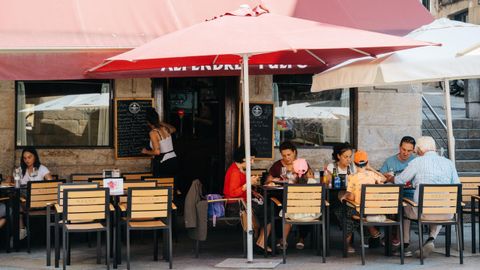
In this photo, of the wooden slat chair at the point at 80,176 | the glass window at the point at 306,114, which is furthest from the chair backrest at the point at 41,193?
the glass window at the point at 306,114

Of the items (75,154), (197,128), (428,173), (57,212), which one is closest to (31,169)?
(75,154)

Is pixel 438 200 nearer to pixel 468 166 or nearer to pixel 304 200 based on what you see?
pixel 304 200

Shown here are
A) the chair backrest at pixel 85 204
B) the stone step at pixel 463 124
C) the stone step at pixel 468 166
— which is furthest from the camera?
the stone step at pixel 463 124

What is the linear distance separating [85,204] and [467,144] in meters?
7.86

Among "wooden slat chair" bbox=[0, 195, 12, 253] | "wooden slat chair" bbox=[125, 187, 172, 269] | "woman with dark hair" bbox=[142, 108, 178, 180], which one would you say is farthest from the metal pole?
"wooden slat chair" bbox=[0, 195, 12, 253]

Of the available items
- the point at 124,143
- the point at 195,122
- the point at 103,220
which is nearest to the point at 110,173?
the point at 103,220

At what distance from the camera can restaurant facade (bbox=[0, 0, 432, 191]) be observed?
973 cm

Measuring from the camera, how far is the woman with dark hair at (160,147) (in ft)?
37.1

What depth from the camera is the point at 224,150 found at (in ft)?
40.7

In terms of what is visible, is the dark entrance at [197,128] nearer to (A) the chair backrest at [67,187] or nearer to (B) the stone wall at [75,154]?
(B) the stone wall at [75,154]

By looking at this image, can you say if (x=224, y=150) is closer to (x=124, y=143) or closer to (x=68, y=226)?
(x=124, y=143)

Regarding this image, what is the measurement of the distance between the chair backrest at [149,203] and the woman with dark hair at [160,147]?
2689mm

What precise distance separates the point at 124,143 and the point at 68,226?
3.24m

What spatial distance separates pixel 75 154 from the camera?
11.6 meters
